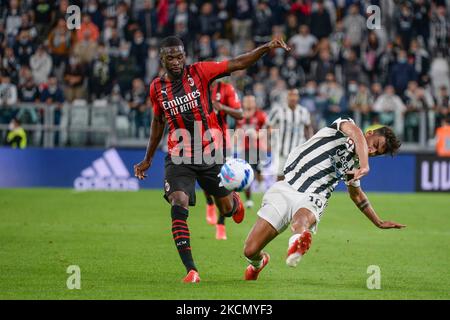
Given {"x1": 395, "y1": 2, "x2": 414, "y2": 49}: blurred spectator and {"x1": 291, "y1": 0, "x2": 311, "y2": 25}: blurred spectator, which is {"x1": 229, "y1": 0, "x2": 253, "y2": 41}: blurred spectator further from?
{"x1": 395, "y1": 2, "x2": 414, "y2": 49}: blurred spectator

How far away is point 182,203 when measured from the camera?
9.62 m

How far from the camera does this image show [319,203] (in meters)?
9.16

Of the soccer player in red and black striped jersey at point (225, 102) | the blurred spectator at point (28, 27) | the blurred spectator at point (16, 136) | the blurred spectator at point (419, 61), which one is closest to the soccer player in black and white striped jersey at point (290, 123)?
the soccer player in red and black striped jersey at point (225, 102)

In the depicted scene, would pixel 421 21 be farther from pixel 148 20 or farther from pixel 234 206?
pixel 234 206

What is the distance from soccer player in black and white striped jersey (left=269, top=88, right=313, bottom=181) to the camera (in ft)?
60.2

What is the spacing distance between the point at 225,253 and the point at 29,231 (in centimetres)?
377

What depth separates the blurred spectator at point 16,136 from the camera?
22781 mm

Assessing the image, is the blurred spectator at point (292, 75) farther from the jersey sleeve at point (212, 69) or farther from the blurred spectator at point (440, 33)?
the jersey sleeve at point (212, 69)

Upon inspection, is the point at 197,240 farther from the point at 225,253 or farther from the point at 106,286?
the point at 106,286

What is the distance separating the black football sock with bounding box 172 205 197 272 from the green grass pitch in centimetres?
25

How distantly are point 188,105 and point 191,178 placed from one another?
0.79 m

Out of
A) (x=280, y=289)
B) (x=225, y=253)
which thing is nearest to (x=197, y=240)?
(x=225, y=253)

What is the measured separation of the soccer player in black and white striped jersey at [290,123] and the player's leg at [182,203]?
847cm

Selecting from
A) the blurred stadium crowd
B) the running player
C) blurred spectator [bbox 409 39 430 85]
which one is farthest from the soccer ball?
blurred spectator [bbox 409 39 430 85]
